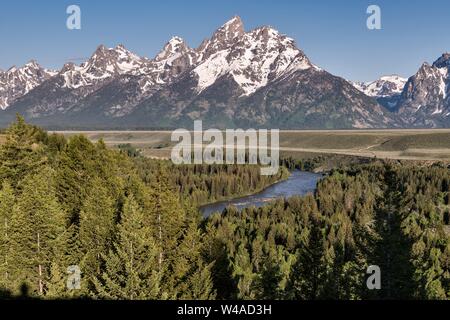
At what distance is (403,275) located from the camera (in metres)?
34.9

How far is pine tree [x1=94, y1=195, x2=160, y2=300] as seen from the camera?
99.1 ft

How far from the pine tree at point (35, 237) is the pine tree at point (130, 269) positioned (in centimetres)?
538

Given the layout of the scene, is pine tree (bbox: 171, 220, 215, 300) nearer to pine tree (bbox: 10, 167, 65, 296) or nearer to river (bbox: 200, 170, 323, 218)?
pine tree (bbox: 10, 167, 65, 296)

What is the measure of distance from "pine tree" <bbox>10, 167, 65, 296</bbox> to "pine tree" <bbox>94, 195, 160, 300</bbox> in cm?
538

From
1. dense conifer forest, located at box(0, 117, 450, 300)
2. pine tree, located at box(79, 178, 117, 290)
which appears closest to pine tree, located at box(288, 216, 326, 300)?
dense conifer forest, located at box(0, 117, 450, 300)

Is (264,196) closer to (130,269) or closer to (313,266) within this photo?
(313,266)

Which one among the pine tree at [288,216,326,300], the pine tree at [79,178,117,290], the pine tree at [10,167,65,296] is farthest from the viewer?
the pine tree at [288,216,326,300]

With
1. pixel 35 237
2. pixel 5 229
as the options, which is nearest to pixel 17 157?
pixel 5 229

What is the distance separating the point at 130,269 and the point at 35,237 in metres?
10.2

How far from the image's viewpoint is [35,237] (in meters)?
35.5

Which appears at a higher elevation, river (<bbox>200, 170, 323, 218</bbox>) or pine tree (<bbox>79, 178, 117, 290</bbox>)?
pine tree (<bbox>79, 178, 117, 290</bbox>)

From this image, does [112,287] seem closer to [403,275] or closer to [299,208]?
[403,275]

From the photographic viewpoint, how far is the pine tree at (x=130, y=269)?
Result: 30.2m

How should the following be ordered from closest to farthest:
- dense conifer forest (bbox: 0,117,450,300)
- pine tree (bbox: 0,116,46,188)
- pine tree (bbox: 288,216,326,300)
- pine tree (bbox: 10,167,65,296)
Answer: dense conifer forest (bbox: 0,117,450,300) → pine tree (bbox: 10,167,65,296) → pine tree (bbox: 288,216,326,300) → pine tree (bbox: 0,116,46,188)
